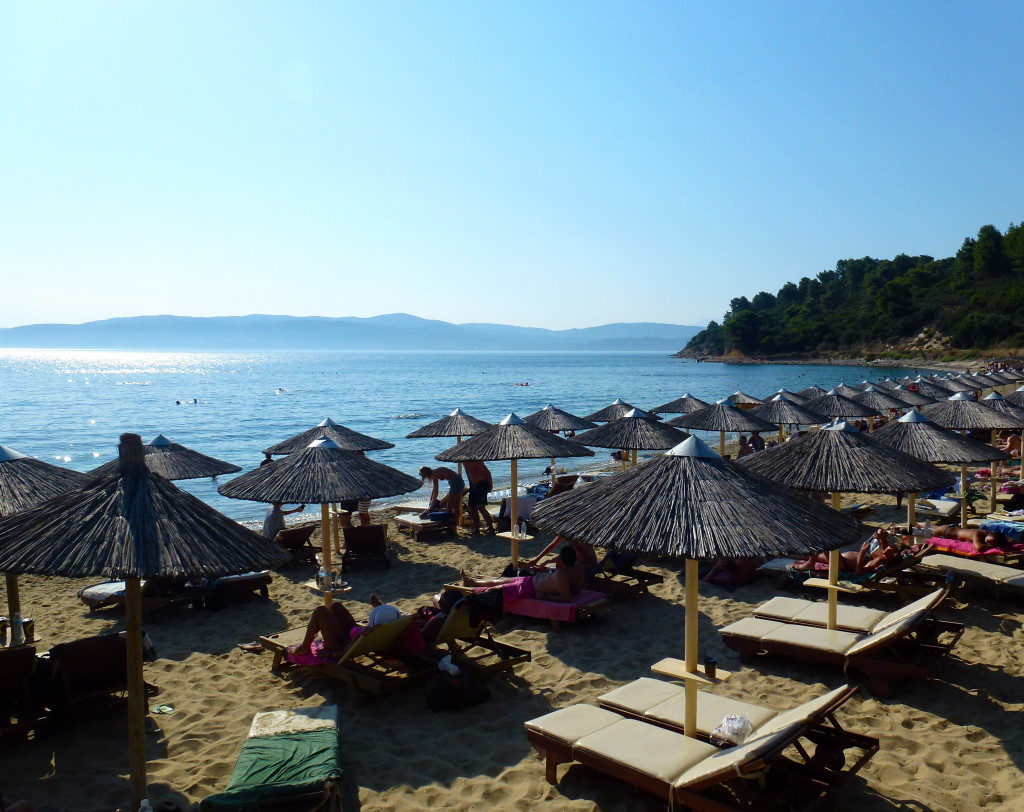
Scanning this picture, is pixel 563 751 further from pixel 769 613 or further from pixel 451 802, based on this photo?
pixel 769 613

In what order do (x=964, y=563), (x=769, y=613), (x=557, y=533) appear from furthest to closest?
(x=964, y=563) < (x=769, y=613) < (x=557, y=533)

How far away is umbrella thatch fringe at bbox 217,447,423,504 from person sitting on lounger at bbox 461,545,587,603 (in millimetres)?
1528

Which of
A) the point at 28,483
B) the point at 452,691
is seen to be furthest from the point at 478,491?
the point at 28,483

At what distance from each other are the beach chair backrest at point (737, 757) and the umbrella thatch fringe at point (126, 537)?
2697 mm

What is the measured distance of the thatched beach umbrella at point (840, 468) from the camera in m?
6.19

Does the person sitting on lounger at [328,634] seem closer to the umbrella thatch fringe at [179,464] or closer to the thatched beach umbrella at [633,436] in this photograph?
the umbrella thatch fringe at [179,464]

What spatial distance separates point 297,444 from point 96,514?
24.8 ft

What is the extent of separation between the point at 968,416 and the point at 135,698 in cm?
1172

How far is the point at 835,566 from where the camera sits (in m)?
6.21

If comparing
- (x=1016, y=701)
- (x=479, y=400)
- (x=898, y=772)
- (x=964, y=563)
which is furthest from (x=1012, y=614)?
(x=479, y=400)

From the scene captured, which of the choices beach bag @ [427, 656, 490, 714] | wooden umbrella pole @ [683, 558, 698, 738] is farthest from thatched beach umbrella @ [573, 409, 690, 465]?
wooden umbrella pole @ [683, 558, 698, 738]

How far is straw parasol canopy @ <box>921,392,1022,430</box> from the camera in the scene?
1091cm

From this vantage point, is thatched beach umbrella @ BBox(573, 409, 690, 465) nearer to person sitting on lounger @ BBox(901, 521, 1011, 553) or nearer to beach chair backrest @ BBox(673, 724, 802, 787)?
person sitting on lounger @ BBox(901, 521, 1011, 553)

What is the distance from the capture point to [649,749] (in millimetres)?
4246
